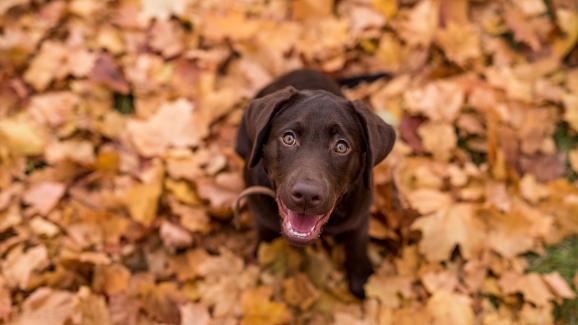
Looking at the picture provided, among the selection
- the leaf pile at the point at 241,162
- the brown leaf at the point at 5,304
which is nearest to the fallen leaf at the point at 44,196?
the leaf pile at the point at 241,162

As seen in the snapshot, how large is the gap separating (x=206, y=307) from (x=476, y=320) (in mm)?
1661

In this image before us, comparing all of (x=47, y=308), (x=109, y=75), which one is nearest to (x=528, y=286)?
(x=47, y=308)

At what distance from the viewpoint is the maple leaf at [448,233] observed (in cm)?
362

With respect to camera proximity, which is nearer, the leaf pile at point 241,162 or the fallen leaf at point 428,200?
the leaf pile at point 241,162

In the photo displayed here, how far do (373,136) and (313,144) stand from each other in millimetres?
305

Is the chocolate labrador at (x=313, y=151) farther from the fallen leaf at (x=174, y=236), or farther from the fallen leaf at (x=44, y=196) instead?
the fallen leaf at (x=44, y=196)

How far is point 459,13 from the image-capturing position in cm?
487

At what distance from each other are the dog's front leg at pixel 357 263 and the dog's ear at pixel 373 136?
643 mm

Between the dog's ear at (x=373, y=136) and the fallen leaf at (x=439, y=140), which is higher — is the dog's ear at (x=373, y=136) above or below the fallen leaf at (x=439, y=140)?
above

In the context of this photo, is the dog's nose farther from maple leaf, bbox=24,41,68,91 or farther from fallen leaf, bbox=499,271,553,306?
maple leaf, bbox=24,41,68,91

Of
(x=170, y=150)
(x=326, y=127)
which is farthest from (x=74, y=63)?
(x=326, y=127)

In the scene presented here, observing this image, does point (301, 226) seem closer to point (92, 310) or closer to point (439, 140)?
point (92, 310)

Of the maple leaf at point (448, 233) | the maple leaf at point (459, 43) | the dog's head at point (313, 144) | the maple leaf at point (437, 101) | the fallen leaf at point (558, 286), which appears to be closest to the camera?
the dog's head at point (313, 144)

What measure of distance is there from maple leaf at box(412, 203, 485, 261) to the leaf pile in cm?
1
